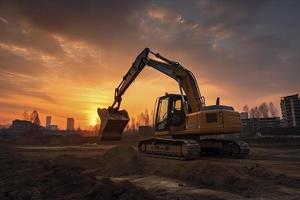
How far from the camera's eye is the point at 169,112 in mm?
17328

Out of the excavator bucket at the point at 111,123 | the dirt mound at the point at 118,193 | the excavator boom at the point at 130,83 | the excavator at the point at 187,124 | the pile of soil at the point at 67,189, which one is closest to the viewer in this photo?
the dirt mound at the point at 118,193

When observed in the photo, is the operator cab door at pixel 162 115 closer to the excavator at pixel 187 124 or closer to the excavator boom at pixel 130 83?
the excavator at pixel 187 124

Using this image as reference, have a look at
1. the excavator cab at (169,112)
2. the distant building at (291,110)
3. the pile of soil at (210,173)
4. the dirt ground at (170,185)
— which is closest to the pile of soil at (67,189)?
the dirt ground at (170,185)

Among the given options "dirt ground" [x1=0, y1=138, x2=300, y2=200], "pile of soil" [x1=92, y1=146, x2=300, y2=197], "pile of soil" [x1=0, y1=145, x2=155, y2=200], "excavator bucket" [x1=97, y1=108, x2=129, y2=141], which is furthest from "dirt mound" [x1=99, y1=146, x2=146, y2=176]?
"excavator bucket" [x1=97, y1=108, x2=129, y2=141]

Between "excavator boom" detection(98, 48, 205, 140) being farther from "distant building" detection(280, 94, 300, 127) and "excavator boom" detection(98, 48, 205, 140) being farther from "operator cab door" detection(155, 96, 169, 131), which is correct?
"distant building" detection(280, 94, 300, 127)

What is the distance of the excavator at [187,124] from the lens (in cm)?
1470

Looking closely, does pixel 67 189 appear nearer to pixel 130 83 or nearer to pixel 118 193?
pixel 118 193

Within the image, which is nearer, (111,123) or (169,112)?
(169,112)

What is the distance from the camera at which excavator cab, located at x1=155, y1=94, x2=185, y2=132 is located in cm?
1700

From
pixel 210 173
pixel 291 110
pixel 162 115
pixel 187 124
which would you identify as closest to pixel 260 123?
pixel 291 110

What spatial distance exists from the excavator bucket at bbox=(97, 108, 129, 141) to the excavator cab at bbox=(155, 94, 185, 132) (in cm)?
530

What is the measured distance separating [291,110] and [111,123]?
66.6 meters

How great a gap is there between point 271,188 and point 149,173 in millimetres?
5504

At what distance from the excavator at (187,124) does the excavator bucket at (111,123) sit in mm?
3986
